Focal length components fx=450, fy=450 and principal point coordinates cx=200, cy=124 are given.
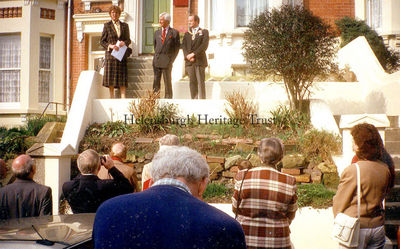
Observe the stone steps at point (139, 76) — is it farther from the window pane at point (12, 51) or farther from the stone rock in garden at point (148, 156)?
the window pane at point (12, 51)

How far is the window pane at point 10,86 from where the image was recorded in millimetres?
16297

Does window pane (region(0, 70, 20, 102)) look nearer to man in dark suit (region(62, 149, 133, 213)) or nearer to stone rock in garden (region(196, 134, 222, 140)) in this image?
stone rock in garden (region(196, 134, 222, 140))

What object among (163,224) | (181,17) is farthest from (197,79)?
(163,224)

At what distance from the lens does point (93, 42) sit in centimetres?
1650

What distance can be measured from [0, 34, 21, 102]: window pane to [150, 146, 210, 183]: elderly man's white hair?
15332 mm

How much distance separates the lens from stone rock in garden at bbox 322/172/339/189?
7047mm

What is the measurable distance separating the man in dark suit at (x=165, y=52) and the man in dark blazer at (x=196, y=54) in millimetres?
312

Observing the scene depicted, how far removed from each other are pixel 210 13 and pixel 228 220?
46.4 ft

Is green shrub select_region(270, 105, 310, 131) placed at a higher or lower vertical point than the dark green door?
lower

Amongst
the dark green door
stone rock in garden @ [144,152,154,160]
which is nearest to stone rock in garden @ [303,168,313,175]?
stone rock in garden @ [144,152,154,160]

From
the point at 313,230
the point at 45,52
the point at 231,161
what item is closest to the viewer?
the point at 313,230

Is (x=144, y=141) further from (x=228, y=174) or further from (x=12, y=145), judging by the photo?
(x=12, y=145)

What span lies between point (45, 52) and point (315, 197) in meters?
12.9

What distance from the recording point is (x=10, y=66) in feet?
53.9
